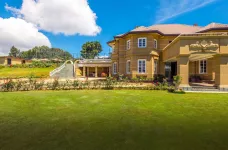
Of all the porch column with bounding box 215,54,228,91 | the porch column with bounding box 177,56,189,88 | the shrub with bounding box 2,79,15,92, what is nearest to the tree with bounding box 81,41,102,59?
the shrub with bounding box 2,79,15,92

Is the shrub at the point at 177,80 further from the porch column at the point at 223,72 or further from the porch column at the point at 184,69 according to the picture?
the porch column at the point at 223,72

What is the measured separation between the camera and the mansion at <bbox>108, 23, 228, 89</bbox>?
1330 centimetres

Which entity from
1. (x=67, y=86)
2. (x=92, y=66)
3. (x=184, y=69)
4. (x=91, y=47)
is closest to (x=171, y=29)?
(x=184, y=69)

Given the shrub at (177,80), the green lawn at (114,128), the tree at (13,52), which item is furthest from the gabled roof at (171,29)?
the tree at (13,52)

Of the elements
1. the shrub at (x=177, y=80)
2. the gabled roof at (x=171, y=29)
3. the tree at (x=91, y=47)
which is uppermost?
the tree at (x=91, y=47)

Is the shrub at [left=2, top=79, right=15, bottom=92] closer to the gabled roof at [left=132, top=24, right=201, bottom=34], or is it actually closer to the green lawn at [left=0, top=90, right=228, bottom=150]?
the green lawn at [left=0, top=90, right=228, bottom=150]

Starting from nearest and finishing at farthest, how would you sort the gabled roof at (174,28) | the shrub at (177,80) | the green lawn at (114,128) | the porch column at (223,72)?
1. the green lawn at (114,128)
2. the porch column at (223,72)
3. the shrub at (177,80)
4. the gabled roof at (174,28)

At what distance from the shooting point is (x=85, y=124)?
5.84 meters

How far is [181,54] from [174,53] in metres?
1.66

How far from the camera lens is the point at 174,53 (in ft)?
50.2

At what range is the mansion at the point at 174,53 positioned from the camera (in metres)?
13.3

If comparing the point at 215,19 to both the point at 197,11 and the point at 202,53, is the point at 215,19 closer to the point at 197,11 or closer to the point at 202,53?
the point at 197,11

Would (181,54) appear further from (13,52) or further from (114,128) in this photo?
(13,52)

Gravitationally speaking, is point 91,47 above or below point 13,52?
below
